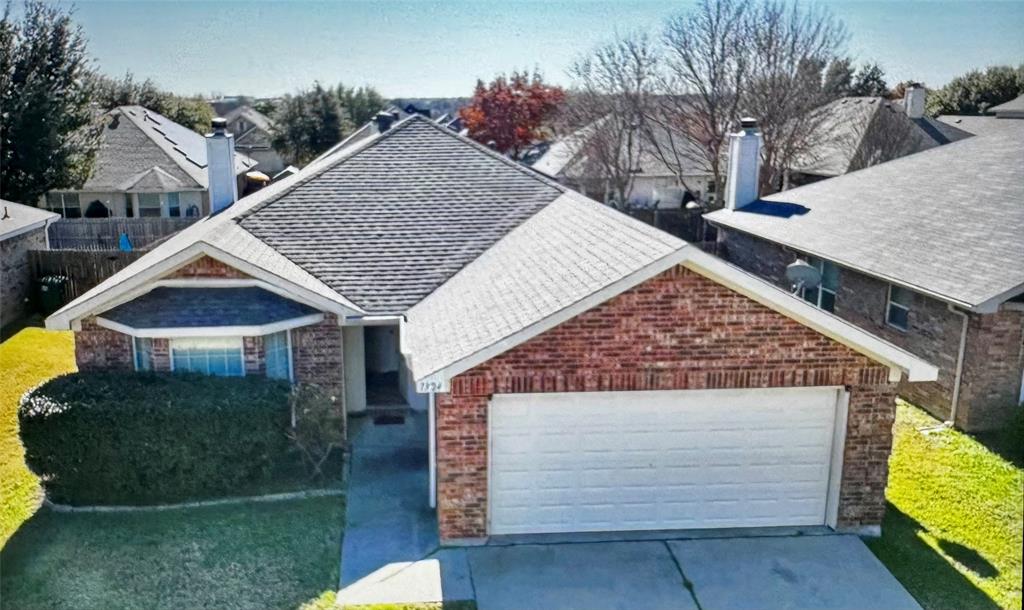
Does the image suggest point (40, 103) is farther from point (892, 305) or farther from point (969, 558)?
point (969, 558)

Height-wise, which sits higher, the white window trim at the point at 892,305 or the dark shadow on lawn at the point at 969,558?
the white window trim at the point at 892,305

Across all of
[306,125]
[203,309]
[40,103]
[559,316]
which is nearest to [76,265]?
[40,103]

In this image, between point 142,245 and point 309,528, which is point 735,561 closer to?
point 309,528

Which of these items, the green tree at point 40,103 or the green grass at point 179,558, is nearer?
the green grass at point 179,558

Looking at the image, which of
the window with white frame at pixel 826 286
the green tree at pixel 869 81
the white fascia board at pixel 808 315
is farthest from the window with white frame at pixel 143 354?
the green tree at pixel 869 81

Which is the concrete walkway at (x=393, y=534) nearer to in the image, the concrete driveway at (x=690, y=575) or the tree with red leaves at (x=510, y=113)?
the concrete driveway at (x=690, y=575)

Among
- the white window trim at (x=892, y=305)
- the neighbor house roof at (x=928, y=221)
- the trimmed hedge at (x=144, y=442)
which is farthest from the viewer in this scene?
the white window trim at (x=892, y=305)

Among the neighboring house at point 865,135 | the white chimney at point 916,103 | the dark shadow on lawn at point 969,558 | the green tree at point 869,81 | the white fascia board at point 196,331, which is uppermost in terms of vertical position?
the green tree at point 869,81

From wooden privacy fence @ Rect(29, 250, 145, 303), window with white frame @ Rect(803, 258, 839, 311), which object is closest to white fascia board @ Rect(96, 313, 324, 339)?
wooden privacy fence @ Rect(29, 250, 145, 303)
